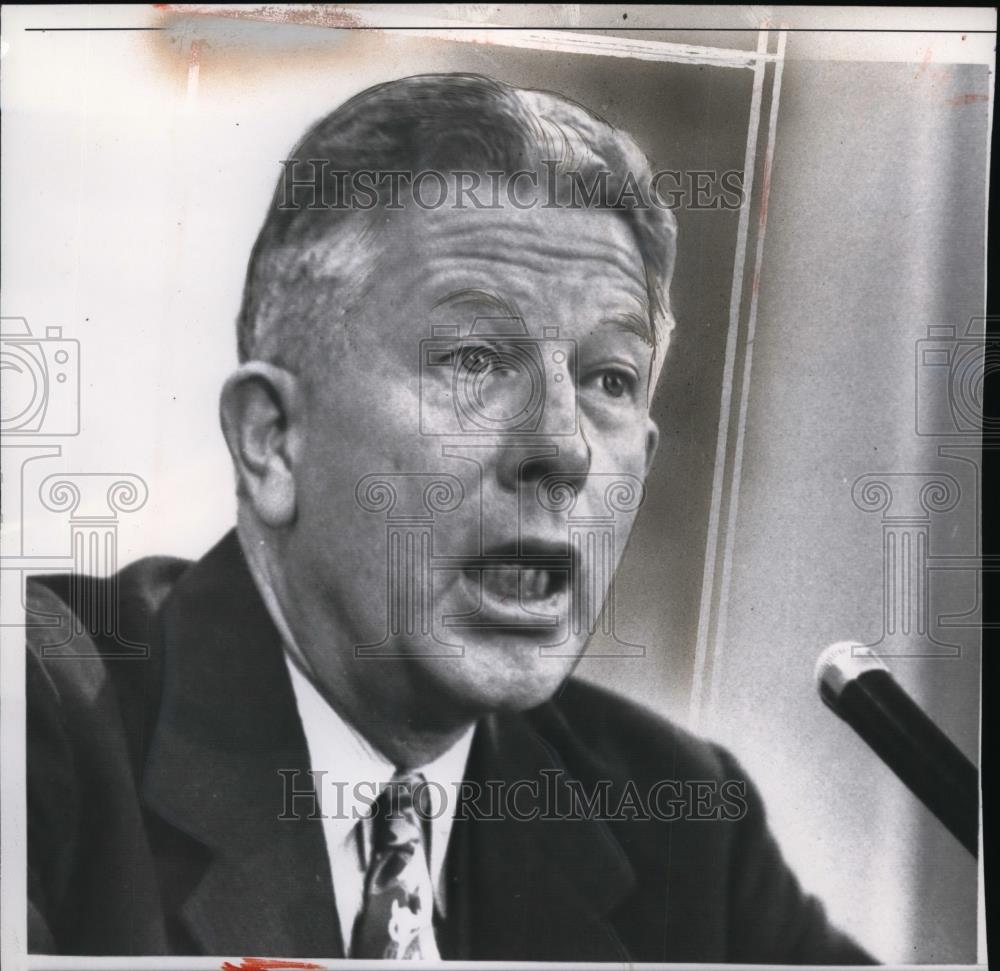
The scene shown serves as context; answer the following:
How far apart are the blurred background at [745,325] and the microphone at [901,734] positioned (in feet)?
0.11

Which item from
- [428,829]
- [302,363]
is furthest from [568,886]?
[302,363]

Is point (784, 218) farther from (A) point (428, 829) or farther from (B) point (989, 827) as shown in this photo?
(A) point (428, 829)

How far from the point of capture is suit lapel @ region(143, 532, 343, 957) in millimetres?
2139

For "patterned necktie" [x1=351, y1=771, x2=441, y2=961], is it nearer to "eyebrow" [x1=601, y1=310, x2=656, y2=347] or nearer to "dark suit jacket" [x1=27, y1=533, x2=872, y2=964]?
"dark suit jacket" [x1=27, y1=533, x2=872, y2=964]

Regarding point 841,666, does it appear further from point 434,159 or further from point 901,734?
point 434,159

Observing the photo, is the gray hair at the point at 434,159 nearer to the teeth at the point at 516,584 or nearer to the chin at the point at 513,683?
the teeth at the point at 516,584

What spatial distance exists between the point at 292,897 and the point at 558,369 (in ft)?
4.26

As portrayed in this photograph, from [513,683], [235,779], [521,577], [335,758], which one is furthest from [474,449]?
[235,779]

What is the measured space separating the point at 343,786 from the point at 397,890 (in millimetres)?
261

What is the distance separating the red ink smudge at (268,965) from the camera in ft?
7.07

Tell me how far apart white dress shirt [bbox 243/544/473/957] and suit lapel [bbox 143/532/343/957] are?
2 centimetres

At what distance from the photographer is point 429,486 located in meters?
2.11

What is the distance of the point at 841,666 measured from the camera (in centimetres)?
214

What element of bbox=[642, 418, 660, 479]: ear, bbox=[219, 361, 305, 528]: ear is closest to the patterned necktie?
bbox=[219, 361, 305, 528]: ear
